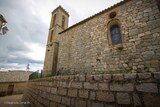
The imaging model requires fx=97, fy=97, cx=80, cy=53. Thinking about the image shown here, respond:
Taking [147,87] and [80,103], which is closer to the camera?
[147,87]

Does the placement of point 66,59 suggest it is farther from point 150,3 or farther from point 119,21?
point 150,3

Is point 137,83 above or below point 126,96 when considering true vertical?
above

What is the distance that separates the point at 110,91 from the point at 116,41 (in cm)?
549

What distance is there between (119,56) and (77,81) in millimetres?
4313

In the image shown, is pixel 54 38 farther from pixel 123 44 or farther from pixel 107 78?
pixel 107 78

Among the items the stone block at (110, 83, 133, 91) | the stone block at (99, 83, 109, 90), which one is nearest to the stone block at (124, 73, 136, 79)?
the stone block at (110, 83, 133, 91)

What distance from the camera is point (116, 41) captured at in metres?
6.94

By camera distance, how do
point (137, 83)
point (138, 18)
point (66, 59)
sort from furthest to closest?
point (66, 59) → point (138, 18) → point (137, 83)

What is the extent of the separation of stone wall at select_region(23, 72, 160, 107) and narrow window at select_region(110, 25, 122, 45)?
5055mm

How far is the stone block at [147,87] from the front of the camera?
1596 mm

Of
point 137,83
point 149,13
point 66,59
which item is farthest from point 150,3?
point 66,59

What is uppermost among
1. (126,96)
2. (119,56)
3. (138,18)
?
(138,18)

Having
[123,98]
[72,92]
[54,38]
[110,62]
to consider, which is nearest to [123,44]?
[110,62]

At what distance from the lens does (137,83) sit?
1781 millimetres
